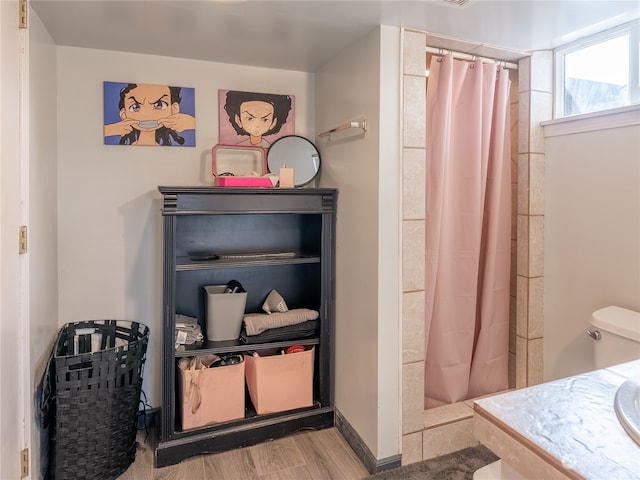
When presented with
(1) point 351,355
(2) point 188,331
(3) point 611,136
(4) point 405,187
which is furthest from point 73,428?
(3) point 611,136

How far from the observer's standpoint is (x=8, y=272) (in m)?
1.35

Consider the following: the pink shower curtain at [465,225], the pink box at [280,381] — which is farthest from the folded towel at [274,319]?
the pink shower curtain at [465,225]

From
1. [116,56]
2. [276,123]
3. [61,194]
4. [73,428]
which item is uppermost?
[116,56]

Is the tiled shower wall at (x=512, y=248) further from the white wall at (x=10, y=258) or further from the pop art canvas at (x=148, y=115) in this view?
the white wall at (x=10, y=258)

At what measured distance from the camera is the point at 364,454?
6.48 ft

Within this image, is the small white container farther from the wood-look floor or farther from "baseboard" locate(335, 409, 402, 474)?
"baseboard" locate(335, 409, 402, 474)

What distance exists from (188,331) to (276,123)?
125cm

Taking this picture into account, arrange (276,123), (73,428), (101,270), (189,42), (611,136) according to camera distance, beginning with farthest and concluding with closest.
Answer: (276,123), (101,270), (189,42), (611,136), (73,428)

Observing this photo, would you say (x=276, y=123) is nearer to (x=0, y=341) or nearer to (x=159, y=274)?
(x=159, y=274)

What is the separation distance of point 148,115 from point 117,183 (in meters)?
0.39

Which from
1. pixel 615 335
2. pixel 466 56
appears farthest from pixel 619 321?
pixel 466 56

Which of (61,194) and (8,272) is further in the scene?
(61,194)

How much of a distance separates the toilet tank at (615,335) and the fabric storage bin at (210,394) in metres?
1.62

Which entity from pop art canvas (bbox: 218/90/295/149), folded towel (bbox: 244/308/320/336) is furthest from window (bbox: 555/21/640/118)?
folded towel (bbox: 244/308/320/336)
